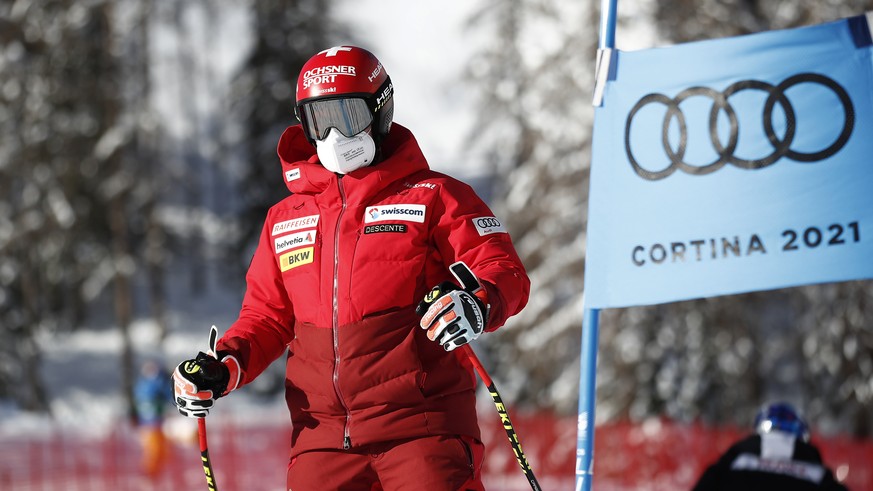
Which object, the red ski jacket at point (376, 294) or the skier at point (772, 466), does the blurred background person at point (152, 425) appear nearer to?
the skier at point (772, 466)

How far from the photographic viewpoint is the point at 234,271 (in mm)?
33281

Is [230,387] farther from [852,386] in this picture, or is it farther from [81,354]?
[81,354]

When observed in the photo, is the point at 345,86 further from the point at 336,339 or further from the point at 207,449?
the point at 207,449

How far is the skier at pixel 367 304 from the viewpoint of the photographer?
338 cm

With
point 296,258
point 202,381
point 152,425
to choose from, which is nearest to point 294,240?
point 296,258

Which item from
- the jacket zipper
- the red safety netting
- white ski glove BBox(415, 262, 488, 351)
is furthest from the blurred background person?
white ski glove BBox(415, 262, 488, 351)

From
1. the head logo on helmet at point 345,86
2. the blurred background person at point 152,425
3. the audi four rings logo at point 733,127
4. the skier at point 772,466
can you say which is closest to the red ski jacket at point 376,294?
the head logo on helmet at point 345,86

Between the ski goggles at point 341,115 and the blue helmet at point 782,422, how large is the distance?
11.4ft

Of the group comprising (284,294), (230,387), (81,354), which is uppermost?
(284,294)

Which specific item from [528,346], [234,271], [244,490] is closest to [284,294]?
[244,490]

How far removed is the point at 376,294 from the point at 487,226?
0.42m

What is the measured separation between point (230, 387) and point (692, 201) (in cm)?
173

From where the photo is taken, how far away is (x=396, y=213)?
139 inches

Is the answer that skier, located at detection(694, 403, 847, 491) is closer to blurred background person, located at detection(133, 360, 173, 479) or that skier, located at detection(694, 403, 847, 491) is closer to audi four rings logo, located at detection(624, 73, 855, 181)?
audi four rings logo, located at detection(624, 73, 855, 181)
